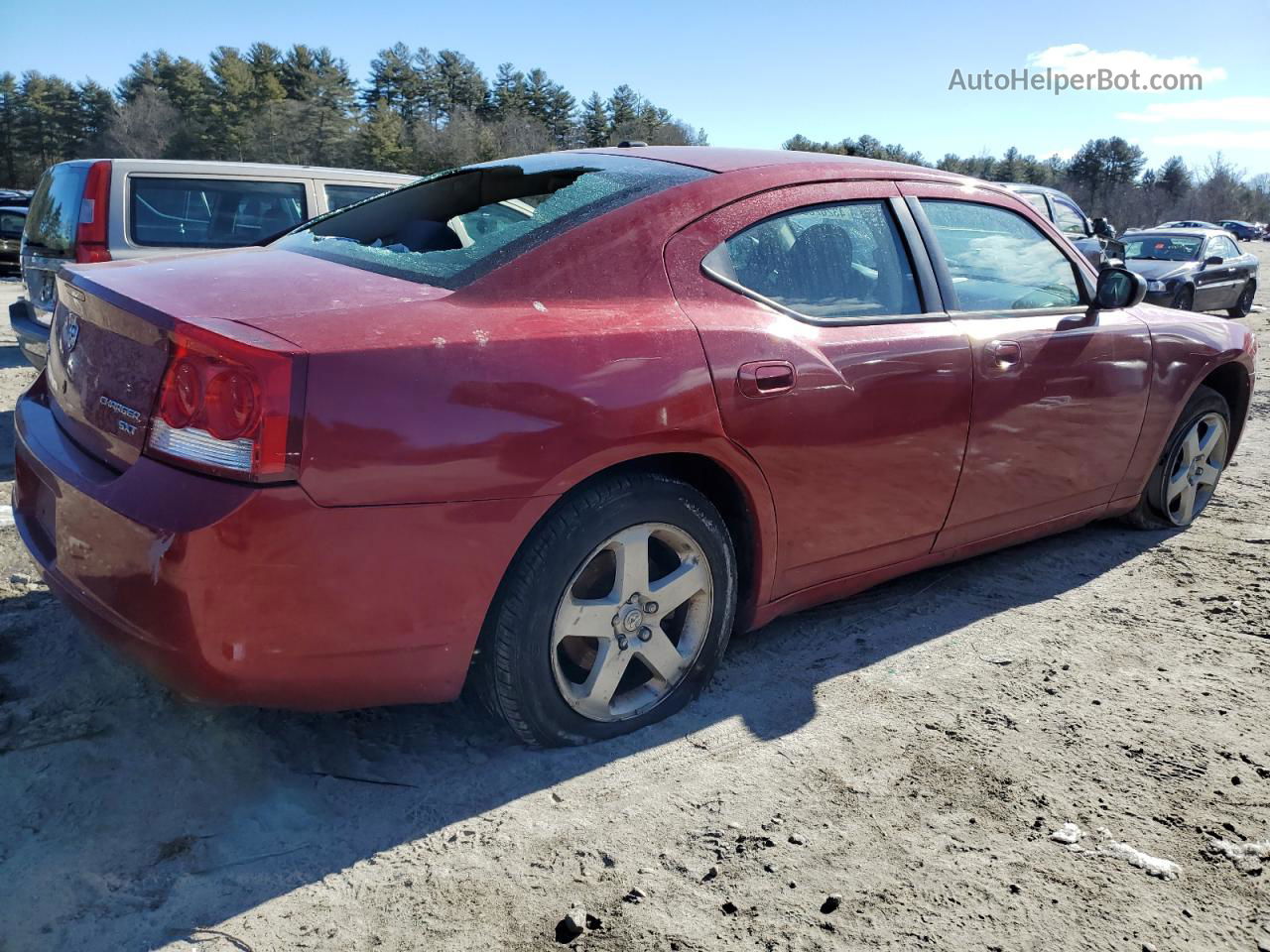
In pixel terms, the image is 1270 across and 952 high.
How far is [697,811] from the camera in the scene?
2400mm

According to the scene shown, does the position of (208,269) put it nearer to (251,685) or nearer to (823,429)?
(251,685)

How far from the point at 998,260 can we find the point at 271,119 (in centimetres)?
8329

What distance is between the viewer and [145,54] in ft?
285

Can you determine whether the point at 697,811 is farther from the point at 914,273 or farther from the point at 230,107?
the point at 230,107

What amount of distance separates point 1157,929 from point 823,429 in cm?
146

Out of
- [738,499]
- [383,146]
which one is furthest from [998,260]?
[383,146]

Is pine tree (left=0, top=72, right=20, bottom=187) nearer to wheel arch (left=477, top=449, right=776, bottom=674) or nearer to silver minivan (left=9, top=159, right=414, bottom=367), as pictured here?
silver minivan (left=9, top=159, right=414, bottom=367)

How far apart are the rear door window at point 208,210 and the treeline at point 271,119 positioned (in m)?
66.0

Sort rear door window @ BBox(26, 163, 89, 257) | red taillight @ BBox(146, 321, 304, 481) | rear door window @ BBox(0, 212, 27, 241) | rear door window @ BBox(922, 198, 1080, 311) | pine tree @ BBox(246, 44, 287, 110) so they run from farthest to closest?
pine tree @ BBox(246, 44, 287, 110) → rear door window @ BBox(0, 212, 27, 241) → rear door window @ BBox(26, 163, 89, 257) → rear door window @ BBox(922, 198, 1080, 311) → red taillight @ BBox(146, 321, 304, 481)

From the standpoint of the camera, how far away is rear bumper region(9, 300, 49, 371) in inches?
237

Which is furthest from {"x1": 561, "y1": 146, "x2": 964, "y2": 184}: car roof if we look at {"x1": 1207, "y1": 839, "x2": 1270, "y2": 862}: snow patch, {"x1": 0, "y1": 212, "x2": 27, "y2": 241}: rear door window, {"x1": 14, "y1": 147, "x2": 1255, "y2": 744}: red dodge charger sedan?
{"x1": 0, "y1": 212, "x2": 27, "y2": 241}: rear door window

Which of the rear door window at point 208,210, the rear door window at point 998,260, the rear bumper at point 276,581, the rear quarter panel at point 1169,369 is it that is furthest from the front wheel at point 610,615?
the rear door window at point 208,210

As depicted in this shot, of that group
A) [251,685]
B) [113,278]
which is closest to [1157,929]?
[251,685]

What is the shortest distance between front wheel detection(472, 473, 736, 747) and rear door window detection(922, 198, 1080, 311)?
4.70 ft
